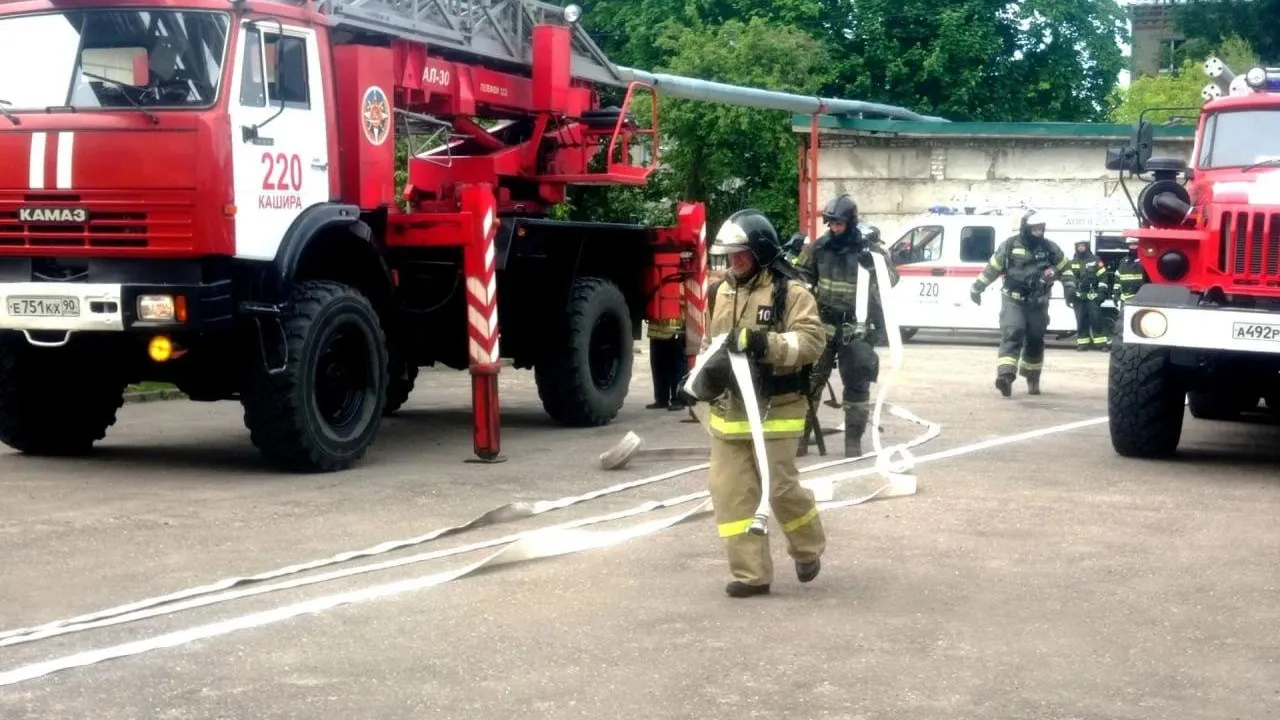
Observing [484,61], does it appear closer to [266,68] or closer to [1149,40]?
[266,68]

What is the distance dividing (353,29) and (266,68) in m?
1.26

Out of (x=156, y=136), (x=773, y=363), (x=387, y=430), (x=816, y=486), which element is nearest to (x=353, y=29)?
(x=156, y=136)

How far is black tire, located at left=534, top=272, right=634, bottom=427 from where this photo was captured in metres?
13.9

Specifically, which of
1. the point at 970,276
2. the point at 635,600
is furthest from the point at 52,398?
the point at 970,276

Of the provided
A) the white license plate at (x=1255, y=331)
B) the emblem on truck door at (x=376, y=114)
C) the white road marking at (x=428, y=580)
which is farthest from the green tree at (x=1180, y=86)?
the white road marking at (x=428, y=580)

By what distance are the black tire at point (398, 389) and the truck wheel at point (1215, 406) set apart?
6.34 metres

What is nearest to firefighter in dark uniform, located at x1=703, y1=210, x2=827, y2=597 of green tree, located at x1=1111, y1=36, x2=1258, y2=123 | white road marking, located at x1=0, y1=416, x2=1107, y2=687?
white road marking, located at x1=0, y1=416, x2=1107, y2=687

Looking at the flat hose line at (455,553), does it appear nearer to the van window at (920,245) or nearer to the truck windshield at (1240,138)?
the truck windshield at (1240,138)

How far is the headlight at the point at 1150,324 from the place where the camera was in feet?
36.8

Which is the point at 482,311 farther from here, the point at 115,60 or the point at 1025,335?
the point at 1025,335

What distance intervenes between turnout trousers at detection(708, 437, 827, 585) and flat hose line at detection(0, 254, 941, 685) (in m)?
0.09

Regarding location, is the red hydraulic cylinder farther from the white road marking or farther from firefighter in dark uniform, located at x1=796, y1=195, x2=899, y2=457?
firefighter in dark uniform, located at x1=796, y1=195, x2=899, y2=457

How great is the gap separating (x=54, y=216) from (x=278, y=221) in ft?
4.22

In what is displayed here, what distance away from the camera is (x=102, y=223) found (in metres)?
10.3
